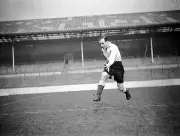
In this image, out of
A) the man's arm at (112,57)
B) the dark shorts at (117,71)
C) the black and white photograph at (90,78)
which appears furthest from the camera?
the dark shorts at (117,71)

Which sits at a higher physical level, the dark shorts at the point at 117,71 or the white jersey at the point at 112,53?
the white jersey at the point at 112,53

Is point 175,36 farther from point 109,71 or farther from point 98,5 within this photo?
point 109,71

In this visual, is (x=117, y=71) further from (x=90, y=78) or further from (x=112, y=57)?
(x=90, y=78)

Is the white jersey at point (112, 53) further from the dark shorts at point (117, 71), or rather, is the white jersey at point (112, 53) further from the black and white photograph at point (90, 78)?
the dark shorts at point (117, 71)

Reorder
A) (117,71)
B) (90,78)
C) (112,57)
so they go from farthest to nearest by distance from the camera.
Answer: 1. (90,78)
2. (117,71)
3. (112,57)

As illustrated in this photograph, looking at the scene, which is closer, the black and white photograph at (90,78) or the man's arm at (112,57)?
the black and white photograph at (90,78)

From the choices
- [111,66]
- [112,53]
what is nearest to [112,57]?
[112,53]

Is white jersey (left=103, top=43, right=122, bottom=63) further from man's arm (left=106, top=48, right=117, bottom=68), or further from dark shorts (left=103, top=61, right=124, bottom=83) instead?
dark shorts (left=103, top=61, right=124, bottom=83)

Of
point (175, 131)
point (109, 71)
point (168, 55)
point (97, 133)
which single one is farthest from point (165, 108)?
point (168, 55)

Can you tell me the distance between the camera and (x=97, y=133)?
2723 mm

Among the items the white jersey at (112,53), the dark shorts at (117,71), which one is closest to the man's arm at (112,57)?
the white jersey at (112,53)

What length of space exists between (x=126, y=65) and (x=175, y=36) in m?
6.12

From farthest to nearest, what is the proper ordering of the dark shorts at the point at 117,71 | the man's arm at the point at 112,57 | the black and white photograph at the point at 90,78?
the dark shorts at the point at 117,71 → the man's arm at the point at 112,57 → the black and white photograph at the point at 90,78

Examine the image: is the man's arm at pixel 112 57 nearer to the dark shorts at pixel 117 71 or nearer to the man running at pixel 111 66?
the man running at pixel 111 66
